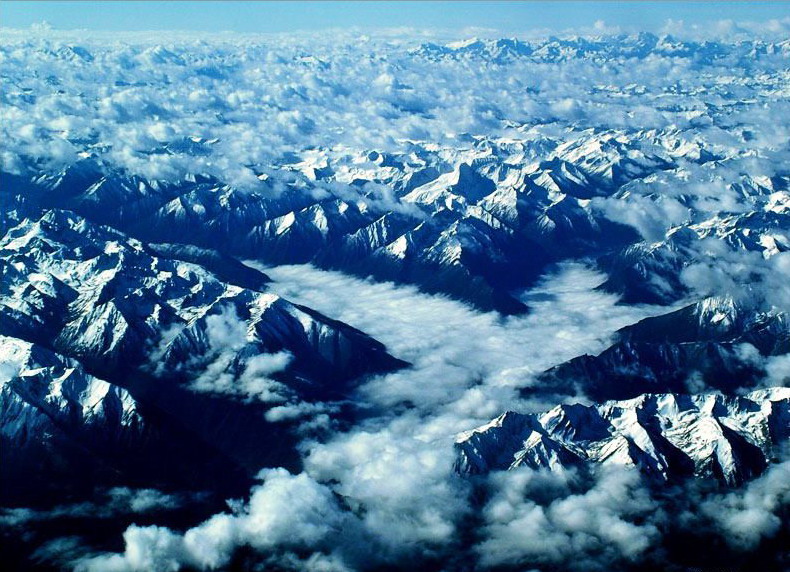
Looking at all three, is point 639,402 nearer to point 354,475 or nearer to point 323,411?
point 354,475

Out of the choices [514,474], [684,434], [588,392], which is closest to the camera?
[514,474]

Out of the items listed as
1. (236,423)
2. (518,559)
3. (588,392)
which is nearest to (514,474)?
(518,559)

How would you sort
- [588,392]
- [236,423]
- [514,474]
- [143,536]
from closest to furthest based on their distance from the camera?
[143,536]
[514,474]
[236,423]
[588,392]

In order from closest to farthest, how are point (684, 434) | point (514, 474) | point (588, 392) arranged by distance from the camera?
1. point (514, 474)
2. point (684, 434)
3. point (588, 392)

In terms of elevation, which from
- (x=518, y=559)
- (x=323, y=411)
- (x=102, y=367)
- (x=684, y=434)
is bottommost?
(x=518, y=559)

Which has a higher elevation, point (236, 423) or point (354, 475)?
point (236, 423)

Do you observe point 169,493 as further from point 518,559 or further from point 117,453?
point 518,559

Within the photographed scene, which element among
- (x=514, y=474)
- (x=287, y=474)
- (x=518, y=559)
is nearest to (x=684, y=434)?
(x=514, y=474)

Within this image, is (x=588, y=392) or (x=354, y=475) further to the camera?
(x=588, y=392)

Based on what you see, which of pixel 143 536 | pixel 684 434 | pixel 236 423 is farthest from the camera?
pixel 236 423
